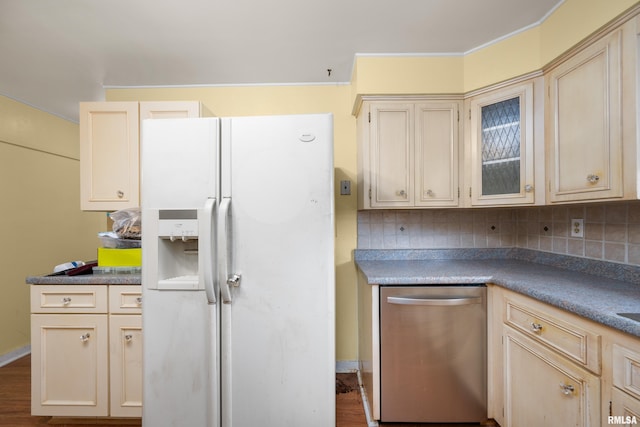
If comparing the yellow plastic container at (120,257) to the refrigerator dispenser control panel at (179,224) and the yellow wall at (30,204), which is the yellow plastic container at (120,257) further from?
the yellow wall at (30,204)

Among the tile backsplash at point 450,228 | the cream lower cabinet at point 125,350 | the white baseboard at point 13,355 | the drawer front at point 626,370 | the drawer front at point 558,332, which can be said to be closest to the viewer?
the drawer front at point 626,370

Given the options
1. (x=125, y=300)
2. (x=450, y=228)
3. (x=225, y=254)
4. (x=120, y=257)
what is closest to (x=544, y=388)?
(x=450, y=228)

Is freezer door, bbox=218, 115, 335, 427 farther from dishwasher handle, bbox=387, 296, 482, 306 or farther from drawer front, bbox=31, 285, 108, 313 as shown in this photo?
drawer front, bbox=31, 285, 108, 313

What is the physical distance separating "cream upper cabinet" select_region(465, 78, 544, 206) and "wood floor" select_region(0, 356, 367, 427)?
5.12 feet

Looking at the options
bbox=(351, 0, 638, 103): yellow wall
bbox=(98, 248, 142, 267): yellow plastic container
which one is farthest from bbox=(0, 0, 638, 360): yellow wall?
bbox=(98, 248, 142, 267): yellow plastic container

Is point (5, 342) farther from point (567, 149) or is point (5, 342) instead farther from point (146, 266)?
point (567, 149)

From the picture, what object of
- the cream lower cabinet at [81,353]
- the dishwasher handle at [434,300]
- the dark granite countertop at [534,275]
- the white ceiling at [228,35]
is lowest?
the cream lower cabinet at [81,353]

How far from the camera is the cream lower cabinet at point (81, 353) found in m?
1.54

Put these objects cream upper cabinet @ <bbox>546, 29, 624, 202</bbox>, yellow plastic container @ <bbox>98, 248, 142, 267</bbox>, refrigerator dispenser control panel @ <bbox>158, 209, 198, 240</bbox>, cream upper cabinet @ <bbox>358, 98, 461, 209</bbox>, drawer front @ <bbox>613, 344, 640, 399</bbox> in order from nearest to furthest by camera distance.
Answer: drawer front @ <bbox>613, 344, 640, 399</bbox> < cream upper cabinet @ <bbox>546, 29, 624, 202</bbox> < refrigerator dispenser control panel @ <bbox>158, 209, 198, 240</bbox> < yellow plastic container @ <bbox>98, 248, 142, 267</bbox> < cream upper cabinet @ <bbox>358, 98, 461, 209</bbox>

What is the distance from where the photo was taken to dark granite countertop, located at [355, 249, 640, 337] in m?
1.01

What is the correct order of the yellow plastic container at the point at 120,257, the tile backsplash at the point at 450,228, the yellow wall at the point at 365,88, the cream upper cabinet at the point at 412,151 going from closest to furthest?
the yellow wall at the point at 365,88, the yellow plastic container at the point at 120,257, the cream upper cabinet at the point at 412,151, the tile backsplash at the point at 450,228

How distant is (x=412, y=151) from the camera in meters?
1.80

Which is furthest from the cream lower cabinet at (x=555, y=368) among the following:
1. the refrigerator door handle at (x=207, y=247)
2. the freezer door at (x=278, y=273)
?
the refrigerator door handle at (x=207, y=247)

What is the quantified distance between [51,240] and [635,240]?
Result: 4627mm
